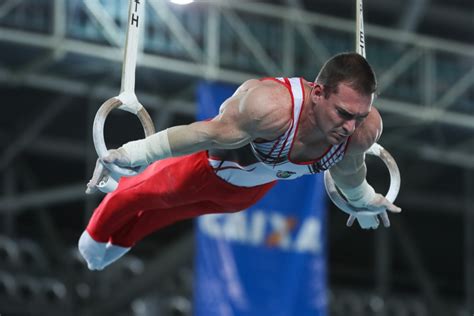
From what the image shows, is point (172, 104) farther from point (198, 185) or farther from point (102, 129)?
point (102, 129)

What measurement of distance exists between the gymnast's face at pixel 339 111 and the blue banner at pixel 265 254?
3593 mm

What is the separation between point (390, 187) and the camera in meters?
4.63

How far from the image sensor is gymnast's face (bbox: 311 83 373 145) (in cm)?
394

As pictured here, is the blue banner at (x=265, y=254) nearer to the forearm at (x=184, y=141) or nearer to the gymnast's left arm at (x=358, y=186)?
the gymnast's left arm at (x=358, y=186)

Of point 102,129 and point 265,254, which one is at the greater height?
point 102,129

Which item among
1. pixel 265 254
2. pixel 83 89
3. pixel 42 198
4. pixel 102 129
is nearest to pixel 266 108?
pixel 102 129

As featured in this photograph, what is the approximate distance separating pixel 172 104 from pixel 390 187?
5.72 m

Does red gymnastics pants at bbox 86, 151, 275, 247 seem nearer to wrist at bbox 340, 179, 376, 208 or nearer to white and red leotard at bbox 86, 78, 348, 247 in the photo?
white and red leotard at bbox 86, 78, 348, 247

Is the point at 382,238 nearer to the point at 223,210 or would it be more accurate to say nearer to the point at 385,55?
the point at 385,55

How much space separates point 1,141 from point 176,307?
2738 millimetres

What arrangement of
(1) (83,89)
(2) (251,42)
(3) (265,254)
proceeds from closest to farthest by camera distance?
(3) (265,254) < (2) (251,42) < (1) (83,89)

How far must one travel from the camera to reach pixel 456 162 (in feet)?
37.5

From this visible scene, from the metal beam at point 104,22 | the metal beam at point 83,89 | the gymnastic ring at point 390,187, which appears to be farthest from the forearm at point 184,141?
the metal beam at point 83,89

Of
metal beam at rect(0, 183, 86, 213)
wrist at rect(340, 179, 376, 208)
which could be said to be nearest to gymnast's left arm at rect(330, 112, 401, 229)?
wrist at rect(340, 179, 376, 208)
